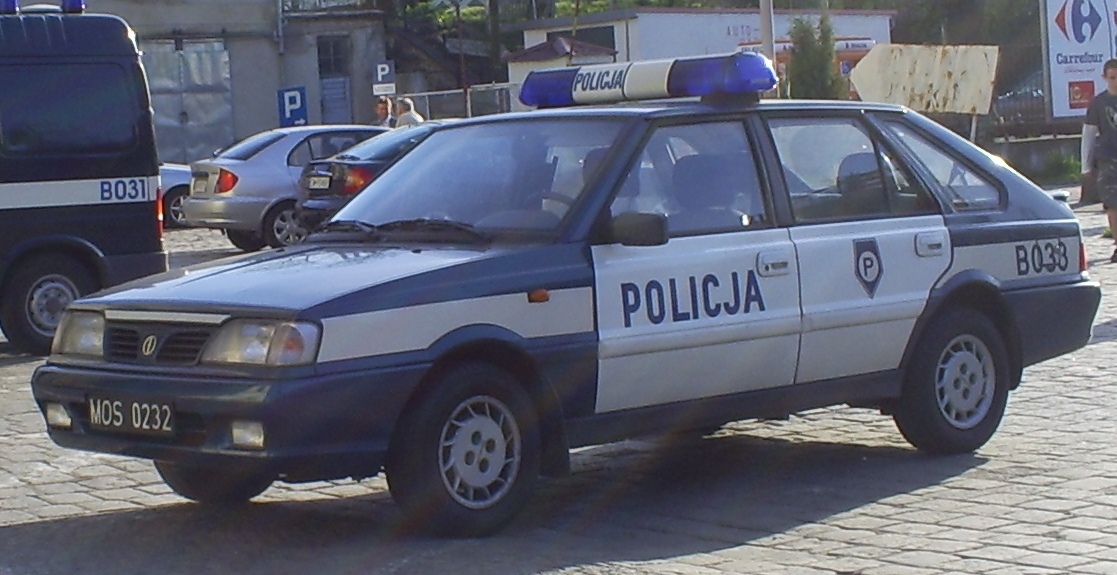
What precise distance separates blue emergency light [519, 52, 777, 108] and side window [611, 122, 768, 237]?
195 millimetres

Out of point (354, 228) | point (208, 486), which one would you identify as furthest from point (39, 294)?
point (354, 228)

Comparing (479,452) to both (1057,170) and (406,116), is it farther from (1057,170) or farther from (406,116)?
(1057,170)

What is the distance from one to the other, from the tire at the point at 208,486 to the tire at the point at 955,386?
2.78m

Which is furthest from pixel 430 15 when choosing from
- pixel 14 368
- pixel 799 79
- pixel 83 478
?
pixel 83 478

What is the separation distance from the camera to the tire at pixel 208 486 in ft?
23.5

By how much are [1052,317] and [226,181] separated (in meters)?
13.9

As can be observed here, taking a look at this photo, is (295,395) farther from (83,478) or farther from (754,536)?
(83,478)

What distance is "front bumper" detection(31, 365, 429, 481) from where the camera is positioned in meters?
5.91

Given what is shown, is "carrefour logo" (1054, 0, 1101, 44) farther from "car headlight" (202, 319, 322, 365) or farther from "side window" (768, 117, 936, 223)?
"car headlight" (202, 319, 322, 365)

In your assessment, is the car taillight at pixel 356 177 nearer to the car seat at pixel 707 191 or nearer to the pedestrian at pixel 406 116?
the pedestrian at pixel 406 116

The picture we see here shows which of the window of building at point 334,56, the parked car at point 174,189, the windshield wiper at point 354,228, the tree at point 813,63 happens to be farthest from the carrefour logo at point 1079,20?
the windshield wiper at point 354,228

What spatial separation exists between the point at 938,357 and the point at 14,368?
674 centimetres

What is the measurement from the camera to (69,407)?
655 cm

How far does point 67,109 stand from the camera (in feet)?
40.4
